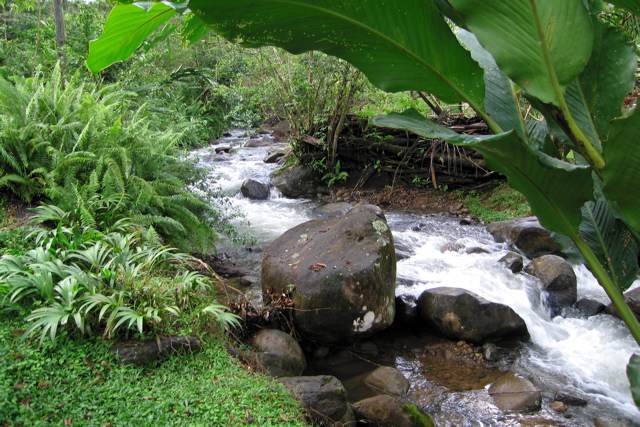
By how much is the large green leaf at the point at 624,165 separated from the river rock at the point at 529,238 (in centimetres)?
597

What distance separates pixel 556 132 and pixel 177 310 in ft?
8.84

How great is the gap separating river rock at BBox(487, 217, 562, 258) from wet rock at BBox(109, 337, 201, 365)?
5749 millimetres

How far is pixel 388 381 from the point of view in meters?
4.06

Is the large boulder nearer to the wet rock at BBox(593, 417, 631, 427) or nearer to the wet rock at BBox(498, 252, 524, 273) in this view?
the wet rock at BBox(593, 417, 631, 427)

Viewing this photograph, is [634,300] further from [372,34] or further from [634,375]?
[372,34]

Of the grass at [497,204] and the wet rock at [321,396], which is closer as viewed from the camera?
the wet rock at [321,396]

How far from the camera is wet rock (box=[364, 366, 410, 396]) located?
400cm

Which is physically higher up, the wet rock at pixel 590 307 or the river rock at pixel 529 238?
the river rock at pixel 529 238

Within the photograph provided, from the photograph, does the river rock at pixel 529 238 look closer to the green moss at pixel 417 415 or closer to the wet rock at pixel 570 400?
the wet rock at pixel 570 400

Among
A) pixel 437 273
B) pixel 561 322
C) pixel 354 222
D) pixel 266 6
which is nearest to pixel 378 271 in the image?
pixel 354 222

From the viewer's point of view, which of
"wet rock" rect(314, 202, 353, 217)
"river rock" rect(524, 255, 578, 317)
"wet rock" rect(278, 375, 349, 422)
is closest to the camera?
"wet rock" rect(278, 375, 349, 422)

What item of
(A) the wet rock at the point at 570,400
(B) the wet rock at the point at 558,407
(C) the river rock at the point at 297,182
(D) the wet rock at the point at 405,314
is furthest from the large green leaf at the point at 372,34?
(C) the river rock at the point at 297,182

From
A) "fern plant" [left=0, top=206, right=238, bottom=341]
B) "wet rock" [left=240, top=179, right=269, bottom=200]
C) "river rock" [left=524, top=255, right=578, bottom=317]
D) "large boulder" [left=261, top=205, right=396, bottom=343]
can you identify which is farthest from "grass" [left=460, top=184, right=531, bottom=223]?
"fern plant" [left=0, top=206, right=238, bottom=341]

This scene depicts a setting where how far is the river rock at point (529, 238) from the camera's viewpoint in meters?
6.96
